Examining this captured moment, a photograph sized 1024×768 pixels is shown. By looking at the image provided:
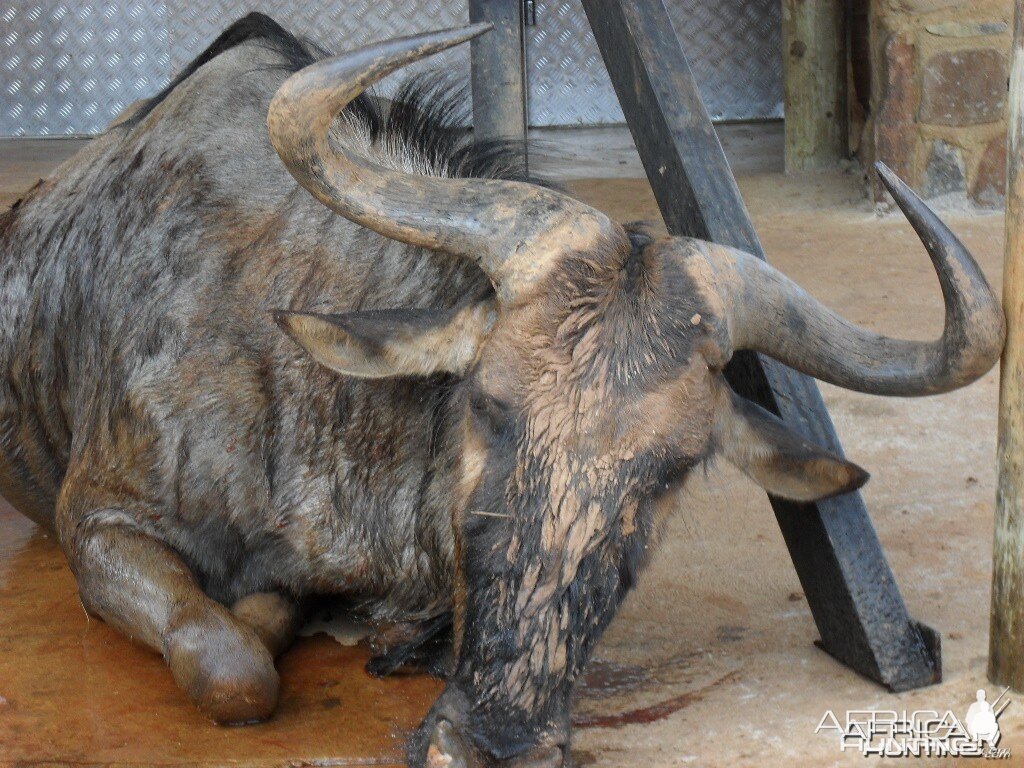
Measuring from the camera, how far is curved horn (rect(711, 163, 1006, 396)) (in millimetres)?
2854

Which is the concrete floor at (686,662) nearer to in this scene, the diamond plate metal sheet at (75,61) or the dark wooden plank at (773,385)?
the dark wooden plank at (773,385)

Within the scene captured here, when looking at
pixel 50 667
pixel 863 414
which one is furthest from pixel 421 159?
pixel 863 414

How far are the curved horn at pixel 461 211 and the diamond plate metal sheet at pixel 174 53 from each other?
348 inches

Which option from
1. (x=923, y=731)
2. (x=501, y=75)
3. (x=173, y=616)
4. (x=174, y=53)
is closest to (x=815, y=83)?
(x=501, y=75)

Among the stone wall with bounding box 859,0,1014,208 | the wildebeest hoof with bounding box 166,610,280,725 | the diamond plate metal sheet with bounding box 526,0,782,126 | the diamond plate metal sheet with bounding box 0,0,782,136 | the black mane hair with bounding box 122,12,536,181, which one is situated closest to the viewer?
the wildebeest hoof with bounding box 166,610,280,725

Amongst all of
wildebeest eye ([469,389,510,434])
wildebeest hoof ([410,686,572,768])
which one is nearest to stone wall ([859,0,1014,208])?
wildebeest eye ([469,389,510,434])

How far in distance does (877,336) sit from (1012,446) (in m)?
0.42

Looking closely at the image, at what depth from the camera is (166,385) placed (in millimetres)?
3809

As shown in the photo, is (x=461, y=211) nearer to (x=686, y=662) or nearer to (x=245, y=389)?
(x=245, y=389)

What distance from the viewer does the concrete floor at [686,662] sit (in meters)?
3.15

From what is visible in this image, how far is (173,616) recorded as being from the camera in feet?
11.6

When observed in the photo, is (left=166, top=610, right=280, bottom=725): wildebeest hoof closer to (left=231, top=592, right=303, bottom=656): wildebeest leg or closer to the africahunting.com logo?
(left=231, top=592, right=303, bottom=656): wildebeest leg

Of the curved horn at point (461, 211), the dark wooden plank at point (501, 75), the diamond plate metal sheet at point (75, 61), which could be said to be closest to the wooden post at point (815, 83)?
the dark wooden plank at point (501, 75)

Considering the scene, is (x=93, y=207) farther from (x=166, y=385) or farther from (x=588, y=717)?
(x=588, y=717)
